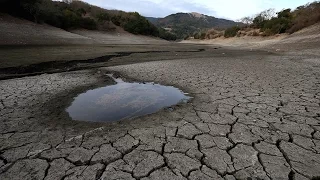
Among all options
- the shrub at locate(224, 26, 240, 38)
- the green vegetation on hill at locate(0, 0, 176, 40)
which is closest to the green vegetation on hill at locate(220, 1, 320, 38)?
the shrub at locate(224, 26, 240, 38)

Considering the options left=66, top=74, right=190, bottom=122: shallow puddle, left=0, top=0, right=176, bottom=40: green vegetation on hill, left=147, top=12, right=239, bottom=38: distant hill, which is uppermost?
left=147, top=12, right=239, bottom=38: distant hill

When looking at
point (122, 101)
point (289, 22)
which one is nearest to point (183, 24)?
point (289, 22)

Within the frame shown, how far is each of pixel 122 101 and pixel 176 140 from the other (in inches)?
76.2

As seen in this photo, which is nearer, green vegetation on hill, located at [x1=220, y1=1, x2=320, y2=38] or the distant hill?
green vegetation on hill, located at [x1=220, y1=1, x2=320, y2=38]

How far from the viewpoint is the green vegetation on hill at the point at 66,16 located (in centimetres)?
2194

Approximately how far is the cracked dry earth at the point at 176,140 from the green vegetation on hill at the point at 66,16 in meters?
22.5

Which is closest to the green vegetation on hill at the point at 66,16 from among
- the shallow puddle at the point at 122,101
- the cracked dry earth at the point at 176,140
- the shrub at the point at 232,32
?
the shrub at the point at 232,32

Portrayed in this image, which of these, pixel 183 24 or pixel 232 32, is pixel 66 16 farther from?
pixel 183 24

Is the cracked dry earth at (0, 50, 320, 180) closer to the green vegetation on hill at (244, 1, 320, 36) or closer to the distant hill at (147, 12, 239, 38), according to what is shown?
the green vegetation on hill at (244, 1, 320, 36)

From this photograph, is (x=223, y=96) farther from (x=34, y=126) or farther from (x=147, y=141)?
(x=34, y=126)

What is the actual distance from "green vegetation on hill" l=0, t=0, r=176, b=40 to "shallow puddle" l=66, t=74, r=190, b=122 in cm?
2230

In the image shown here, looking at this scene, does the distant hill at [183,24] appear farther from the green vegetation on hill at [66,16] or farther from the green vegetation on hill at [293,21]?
the green vegetation on hill at [293,21]

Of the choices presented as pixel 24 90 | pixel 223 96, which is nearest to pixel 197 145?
pixel 223 96

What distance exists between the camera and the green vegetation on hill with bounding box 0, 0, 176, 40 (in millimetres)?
21938
